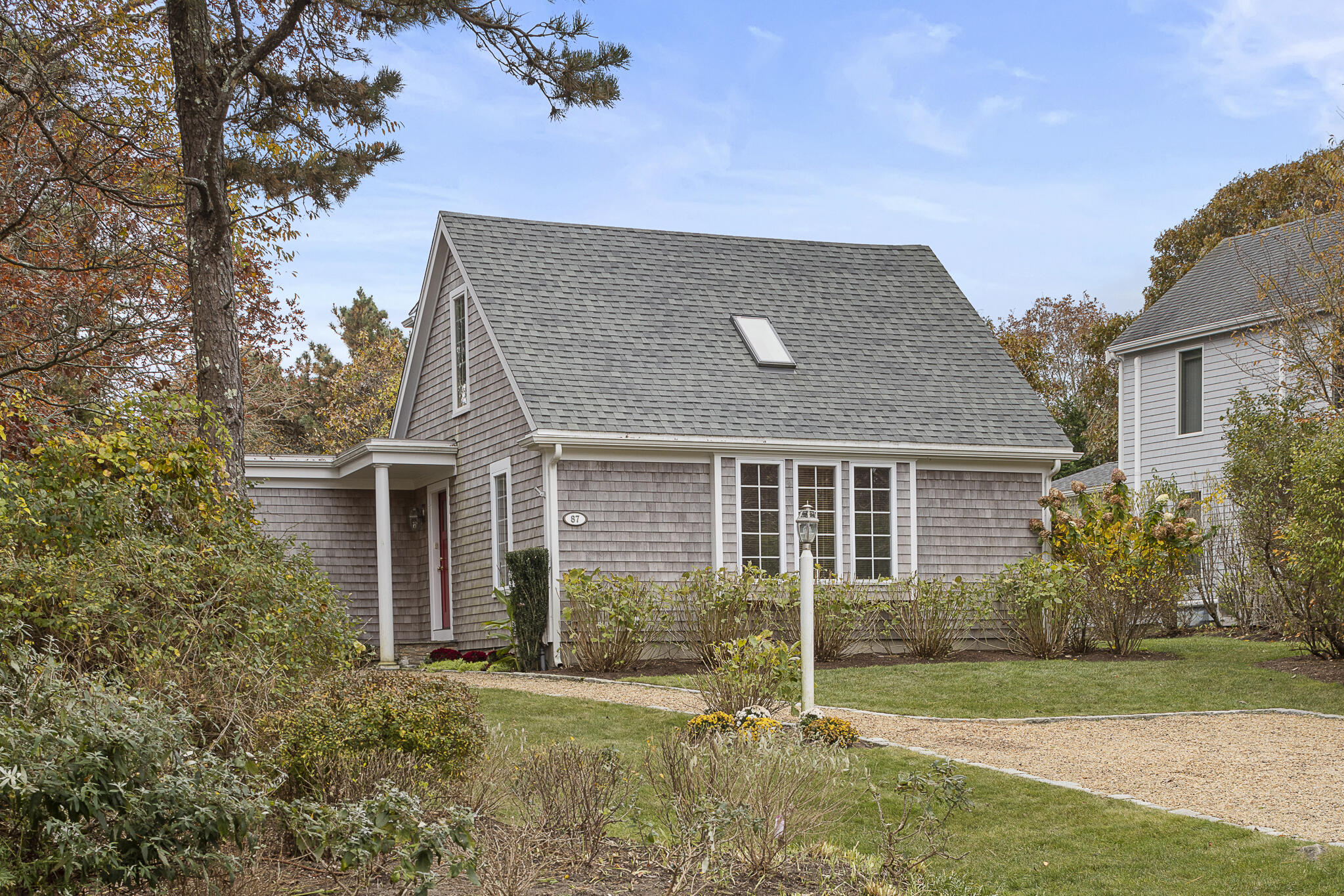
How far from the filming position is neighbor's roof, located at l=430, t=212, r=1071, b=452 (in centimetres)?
1477

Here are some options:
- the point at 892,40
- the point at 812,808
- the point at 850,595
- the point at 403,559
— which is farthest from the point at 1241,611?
the point at 812,808

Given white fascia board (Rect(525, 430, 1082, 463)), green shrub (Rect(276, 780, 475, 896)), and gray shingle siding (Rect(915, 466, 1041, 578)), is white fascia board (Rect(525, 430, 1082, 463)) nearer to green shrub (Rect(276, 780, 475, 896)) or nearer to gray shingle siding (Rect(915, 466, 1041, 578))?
gray shingle siding (Rect(915, 466, 1041, 578))

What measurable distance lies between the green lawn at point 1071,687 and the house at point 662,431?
8.35ft

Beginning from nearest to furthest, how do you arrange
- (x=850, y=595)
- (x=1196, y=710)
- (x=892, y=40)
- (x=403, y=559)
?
(x=1196, y=710) < (x=892, y=40) < (x=850, y=595) < (x=403, y=559)

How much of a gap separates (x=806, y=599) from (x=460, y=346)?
A: 881 centimetres

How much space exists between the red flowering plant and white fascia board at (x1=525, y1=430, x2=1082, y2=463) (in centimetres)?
76

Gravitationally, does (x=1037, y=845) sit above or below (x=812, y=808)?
below

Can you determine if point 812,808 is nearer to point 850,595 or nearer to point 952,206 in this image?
point 850,595

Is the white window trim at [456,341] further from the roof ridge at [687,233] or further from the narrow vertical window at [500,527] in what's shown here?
the narrow vertical window at [500,527]

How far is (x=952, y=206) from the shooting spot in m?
18.4

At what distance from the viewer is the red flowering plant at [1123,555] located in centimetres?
1393

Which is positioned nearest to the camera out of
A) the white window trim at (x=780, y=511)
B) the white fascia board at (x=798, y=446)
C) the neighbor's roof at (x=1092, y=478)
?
the white fascia board at (x=798, y=446)

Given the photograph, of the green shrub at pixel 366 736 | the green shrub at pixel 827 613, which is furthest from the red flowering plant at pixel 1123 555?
the green shrub at pixel 366 736

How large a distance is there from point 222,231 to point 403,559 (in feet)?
30.6
